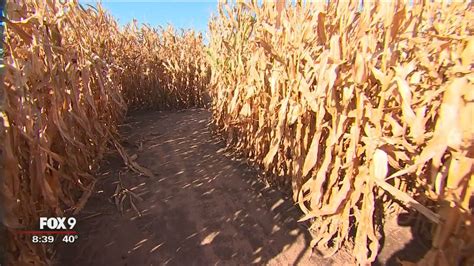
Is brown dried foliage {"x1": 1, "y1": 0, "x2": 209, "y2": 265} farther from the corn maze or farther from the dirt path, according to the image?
the dirt path

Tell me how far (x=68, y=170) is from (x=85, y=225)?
13.9 inches

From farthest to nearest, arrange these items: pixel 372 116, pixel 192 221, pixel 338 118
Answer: pixel 192 221 → pixel 338 118 → pixel 372 116

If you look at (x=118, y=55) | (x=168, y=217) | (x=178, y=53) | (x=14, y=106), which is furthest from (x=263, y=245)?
(x=178, y=53)

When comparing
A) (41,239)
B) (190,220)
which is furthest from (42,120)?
(190,220)

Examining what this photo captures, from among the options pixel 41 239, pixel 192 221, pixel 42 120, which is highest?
pixel 42 120

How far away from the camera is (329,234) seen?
1557 mm

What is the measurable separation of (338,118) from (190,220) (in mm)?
1120

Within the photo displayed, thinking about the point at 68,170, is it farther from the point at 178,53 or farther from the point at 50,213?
the point at 178,53

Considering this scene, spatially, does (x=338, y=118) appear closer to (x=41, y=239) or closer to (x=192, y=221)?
(x=192, y=221)

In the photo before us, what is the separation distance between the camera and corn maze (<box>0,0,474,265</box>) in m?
1.03

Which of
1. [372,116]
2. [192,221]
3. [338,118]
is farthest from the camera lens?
[192,221]

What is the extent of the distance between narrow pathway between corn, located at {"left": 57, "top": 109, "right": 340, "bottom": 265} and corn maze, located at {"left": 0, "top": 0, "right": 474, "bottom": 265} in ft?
0.51

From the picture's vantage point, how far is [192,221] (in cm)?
184

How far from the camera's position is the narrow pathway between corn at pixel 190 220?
156 centimetres
